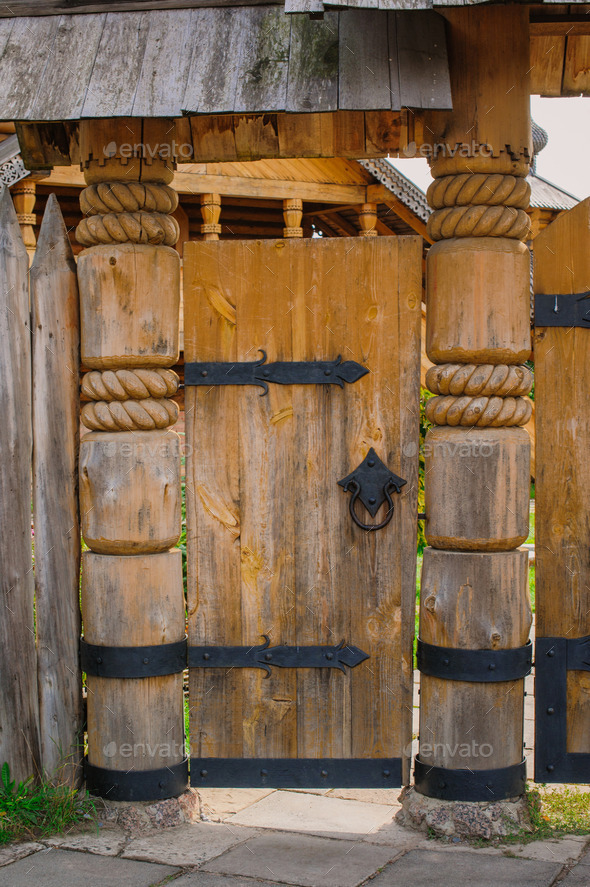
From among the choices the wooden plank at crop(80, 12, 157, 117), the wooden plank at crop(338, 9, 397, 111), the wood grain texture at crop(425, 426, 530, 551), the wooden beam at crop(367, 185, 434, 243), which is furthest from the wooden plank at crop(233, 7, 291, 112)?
the wooden beam at crop(367, 185, 434, 243)

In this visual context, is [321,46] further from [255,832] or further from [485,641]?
[255,832]

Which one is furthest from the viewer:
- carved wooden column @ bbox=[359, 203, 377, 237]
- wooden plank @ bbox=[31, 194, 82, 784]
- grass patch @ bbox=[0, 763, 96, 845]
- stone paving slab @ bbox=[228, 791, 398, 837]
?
carved wooden column @ bbox=[359, 203, 377, 237]

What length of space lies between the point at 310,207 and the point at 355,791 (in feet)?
34.9

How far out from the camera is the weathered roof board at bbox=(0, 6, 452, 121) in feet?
9.92

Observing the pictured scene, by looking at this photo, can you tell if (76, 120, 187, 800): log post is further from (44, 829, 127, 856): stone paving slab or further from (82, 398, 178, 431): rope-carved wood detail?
(44, 829, 127, 856): stone paving slab

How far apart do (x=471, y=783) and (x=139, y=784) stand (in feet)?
4.05

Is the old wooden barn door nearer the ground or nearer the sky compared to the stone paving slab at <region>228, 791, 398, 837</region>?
nearer the sky

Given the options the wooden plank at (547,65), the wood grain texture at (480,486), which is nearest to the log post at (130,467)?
the wood grain texture at (480,486)

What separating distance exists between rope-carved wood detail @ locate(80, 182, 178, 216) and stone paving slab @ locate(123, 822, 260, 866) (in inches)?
91.0

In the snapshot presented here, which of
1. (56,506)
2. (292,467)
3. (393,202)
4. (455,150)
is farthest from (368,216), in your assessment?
(56,506)

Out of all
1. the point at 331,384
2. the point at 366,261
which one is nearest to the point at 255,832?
the point at 331,384

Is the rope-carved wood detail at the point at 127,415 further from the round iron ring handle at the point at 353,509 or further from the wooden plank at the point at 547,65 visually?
the wooden plank at the point at 547,65

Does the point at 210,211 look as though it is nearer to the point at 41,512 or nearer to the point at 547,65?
the point at 547,65

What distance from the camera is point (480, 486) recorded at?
3.25 meters
